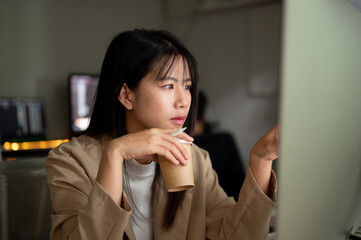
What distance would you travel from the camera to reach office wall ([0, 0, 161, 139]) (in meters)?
2.90

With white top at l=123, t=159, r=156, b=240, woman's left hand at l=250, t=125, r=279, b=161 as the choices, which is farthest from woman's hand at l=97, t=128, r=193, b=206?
white top at l=123, t=159, r=156, b=240

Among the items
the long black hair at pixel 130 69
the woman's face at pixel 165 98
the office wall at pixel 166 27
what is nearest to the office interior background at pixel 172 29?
the office wall at pixel 166 27

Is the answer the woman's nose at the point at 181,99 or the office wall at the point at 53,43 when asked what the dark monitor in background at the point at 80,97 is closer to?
the office wall at the point at 53,43

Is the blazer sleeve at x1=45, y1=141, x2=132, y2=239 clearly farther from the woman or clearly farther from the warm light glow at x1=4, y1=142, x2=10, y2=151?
the warm light glow at x1=4, y1=142, x2=10, y2=151

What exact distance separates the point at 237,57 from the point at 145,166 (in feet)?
9.57

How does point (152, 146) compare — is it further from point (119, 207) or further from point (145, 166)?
point (145, 166)

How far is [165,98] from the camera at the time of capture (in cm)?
92

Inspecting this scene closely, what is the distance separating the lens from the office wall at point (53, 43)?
2.90m

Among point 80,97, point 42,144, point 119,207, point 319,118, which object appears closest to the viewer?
point 319,118

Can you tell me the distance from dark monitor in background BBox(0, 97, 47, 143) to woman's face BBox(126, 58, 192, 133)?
206 cm

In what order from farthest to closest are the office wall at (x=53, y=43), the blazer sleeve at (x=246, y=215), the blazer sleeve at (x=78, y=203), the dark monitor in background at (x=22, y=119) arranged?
1. the office wall at (x=53, y=43)
2. the dark monitor in background at (x=22, y=119)
3. the blazer sleeve at (x=246, y=215)
4. the blazer sleeve at (x=78, y=203)

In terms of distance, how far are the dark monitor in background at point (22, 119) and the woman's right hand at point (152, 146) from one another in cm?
224

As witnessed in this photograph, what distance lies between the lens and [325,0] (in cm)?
39

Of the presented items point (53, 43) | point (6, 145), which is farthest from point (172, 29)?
point (6, 145)
